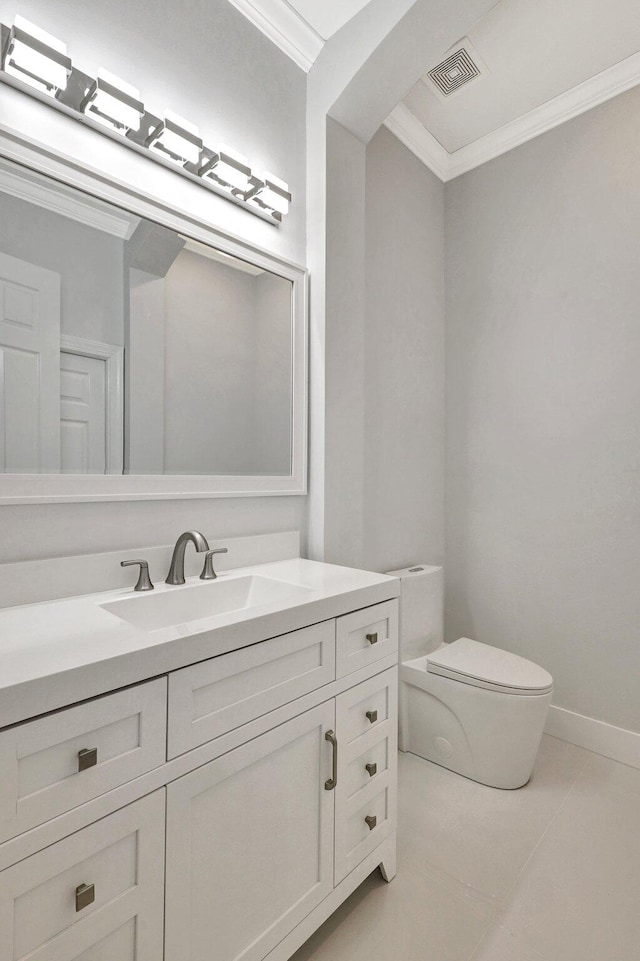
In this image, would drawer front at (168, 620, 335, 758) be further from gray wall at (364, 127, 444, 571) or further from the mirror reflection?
gray wall at (364, 127, 444, 571)

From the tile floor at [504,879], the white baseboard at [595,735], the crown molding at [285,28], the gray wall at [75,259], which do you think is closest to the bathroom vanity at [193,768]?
the tile floor at [504,879]

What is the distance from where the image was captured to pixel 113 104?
121 cm

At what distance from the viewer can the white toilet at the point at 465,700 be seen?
168cm

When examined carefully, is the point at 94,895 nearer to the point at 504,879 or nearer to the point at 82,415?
A: the point at 82,415

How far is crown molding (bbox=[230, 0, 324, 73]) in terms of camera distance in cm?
158

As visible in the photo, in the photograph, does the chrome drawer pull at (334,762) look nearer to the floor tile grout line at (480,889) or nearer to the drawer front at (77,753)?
the drawer front at (77,753)

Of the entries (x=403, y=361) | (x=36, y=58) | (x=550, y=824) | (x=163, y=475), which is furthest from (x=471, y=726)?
(x=36, y=58)

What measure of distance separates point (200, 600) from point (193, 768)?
0.47 metres

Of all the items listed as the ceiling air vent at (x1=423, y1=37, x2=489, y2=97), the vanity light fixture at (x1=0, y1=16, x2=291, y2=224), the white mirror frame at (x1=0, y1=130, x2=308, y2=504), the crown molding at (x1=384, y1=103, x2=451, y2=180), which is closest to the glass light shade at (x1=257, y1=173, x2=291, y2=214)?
the vanity light fixture at (x1=0, y1=16, x2=291, y2=224)

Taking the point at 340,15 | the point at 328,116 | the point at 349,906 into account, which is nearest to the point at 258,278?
the point at 328,116

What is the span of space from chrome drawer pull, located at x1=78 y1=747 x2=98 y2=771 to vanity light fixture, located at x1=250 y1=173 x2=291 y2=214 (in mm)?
1568

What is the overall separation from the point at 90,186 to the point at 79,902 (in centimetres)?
146

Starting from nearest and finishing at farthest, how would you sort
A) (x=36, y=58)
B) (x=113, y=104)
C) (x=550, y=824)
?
(x=36, y=58), (x=113, y=104), (x=550, y=824)

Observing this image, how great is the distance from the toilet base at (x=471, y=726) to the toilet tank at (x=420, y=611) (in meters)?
0.08
